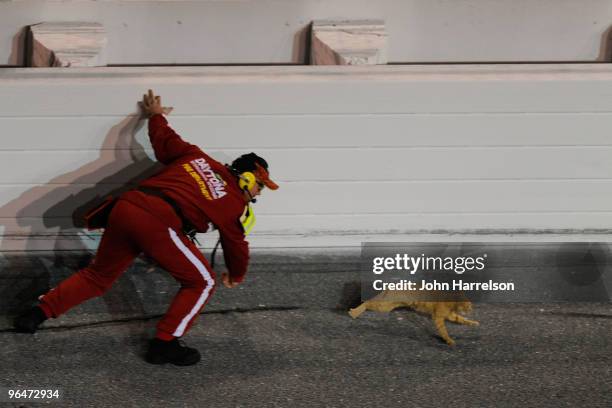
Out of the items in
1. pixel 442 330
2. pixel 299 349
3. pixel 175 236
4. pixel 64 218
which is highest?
pixel 175 236

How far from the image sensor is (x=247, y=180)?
215 inches

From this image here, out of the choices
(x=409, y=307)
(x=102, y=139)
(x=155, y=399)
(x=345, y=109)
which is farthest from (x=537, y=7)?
(x=155, y=399)

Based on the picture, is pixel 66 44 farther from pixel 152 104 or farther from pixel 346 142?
pixel 346 142

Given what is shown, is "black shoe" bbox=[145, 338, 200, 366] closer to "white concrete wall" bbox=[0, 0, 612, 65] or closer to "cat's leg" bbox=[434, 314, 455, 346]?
"cat's leg" bbox=[434, 314, 455, 346]

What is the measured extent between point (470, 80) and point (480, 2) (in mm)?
509

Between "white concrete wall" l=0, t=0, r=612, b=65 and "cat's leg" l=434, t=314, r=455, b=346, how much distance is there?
1.72 metres

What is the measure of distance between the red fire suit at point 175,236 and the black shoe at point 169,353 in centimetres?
7

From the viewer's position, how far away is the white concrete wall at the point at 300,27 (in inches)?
228

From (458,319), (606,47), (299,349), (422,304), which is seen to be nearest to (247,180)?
(299,349)

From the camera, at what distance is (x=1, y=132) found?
586 cm

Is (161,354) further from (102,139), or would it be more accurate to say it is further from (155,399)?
(102,139)

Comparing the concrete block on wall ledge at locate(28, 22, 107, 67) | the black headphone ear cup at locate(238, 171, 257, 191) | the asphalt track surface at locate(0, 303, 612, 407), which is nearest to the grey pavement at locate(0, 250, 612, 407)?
the asphalt track surface at locate(0, 303, 612, 407)

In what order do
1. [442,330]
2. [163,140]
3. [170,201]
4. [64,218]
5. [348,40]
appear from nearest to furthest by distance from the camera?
[170,201] → [163,140] → [442,330] → [348,40] → [64,218]

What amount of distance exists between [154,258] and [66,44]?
5.13 feet
